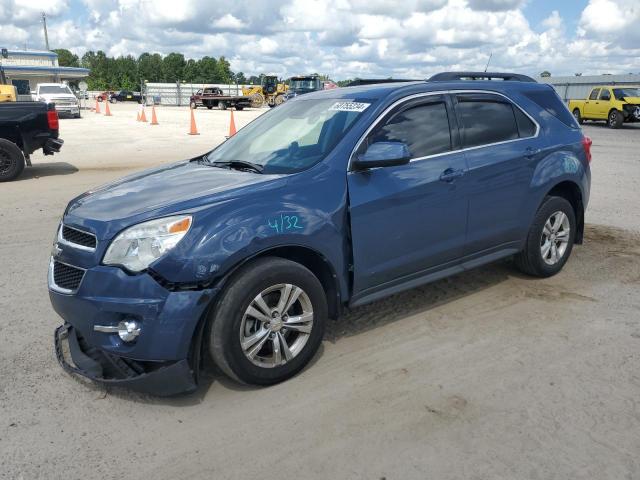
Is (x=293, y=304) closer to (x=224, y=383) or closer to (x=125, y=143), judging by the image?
(x=224, y=383)

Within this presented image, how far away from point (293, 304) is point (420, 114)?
174cm

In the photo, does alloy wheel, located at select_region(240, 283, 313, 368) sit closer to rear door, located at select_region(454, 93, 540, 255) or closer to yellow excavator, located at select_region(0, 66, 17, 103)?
rear door, located at select_region(454, 93, 540, 255)

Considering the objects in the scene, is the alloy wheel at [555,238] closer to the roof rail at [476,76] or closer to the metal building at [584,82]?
the roof rail at [476,76]

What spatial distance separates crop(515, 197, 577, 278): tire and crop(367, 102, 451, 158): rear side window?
4.39ft

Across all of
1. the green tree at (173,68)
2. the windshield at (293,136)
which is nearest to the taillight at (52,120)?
the windshield at (293,136)

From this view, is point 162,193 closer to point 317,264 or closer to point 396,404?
point 317,264

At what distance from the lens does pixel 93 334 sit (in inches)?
122

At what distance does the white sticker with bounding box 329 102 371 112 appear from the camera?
3947 mm

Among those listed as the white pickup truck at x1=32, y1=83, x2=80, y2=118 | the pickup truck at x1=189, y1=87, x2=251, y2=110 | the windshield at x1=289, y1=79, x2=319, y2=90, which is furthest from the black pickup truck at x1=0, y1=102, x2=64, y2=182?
the pickup truck at x1=189, y1=87, x2=251, y2=110

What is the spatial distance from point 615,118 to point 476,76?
2293 centimetres

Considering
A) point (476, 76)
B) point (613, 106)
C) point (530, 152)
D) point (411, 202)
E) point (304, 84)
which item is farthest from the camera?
point (304, 84)

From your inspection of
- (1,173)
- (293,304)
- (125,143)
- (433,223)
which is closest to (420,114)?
(433,223)

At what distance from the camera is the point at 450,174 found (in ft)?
13.5

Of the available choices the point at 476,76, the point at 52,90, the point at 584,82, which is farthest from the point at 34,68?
the point at 476,76
